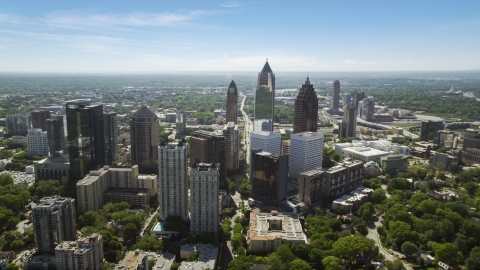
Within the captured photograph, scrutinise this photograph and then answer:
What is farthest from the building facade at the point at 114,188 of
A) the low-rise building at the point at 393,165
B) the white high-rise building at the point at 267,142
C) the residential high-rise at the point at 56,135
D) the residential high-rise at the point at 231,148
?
the low-rise building at the point at 393,165

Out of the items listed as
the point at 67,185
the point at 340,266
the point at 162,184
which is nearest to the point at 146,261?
the point at 162,184

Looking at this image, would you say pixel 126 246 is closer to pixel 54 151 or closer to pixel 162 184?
pixel 162 184

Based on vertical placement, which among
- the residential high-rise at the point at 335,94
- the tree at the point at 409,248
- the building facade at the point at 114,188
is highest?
the residential high-rise at the point at 335,94

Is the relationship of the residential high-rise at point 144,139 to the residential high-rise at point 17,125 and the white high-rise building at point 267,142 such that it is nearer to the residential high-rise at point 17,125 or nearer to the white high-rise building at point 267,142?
the white high-rise building at point 267,142

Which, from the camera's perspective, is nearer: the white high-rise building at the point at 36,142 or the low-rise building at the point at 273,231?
the low-rise building at the point at 273,231

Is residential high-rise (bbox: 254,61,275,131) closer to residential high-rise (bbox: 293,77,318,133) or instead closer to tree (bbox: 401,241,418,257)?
residential high-rise (bbox: 293,77,318,133)

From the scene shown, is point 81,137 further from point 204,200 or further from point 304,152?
point 304,152

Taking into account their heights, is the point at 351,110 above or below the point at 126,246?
above
